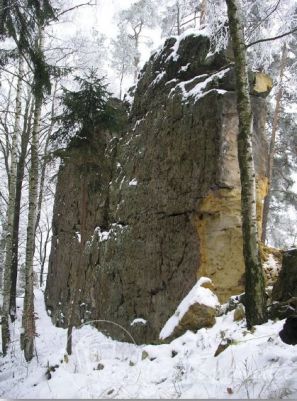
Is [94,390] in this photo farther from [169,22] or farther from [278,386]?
[169,22]

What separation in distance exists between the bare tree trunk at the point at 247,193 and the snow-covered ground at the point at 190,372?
0.34 meters

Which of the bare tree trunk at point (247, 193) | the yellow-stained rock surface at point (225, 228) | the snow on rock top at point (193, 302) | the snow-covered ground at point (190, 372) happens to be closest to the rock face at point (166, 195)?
the yellow-stained rock surface at point (225, 228)

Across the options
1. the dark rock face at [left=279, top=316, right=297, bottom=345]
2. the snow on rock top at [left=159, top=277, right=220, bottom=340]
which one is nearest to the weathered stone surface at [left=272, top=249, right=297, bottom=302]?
the snow on rock top at [left=159, top=277, right=220, bottom=340]

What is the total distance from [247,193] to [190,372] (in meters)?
2.59

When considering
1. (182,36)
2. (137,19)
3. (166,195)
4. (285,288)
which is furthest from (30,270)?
(137,19)

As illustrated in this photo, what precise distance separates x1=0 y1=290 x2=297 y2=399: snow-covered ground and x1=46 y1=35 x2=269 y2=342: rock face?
184 centimetres

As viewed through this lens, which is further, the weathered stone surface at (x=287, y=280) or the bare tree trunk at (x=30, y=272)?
the bare tree trunk at (x=30, y=272)

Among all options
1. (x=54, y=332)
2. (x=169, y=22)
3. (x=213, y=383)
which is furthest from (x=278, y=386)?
(x=169, y=22)

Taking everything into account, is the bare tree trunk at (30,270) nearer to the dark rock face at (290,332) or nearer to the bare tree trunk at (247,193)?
the bare tree trunk at (247,193)

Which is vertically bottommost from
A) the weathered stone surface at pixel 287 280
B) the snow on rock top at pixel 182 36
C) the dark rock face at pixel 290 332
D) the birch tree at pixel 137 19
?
the dark rock face at pixel 290 332

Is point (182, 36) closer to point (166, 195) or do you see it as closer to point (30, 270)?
point (166, 195)

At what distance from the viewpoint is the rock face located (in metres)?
8.03

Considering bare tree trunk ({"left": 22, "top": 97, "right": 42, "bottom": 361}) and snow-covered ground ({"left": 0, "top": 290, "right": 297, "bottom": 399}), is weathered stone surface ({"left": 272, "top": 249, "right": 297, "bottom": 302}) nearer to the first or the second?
snow-covered ground ({"left": 0, "top": 290, "right": 297, "bottom": 399})

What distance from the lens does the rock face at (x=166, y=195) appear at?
8031 mm
